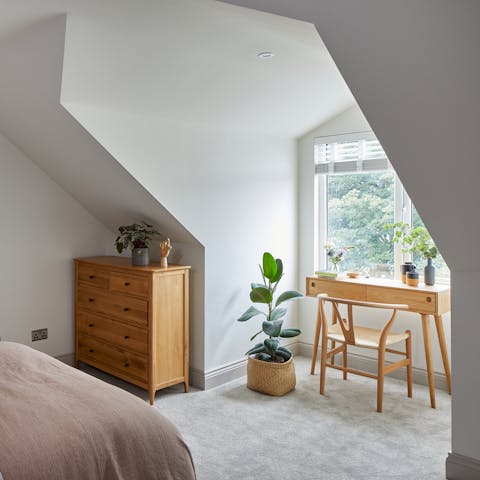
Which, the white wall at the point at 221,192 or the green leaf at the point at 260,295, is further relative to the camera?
the green leaf at the point at 260,295

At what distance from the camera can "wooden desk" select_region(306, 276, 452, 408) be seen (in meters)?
3.42

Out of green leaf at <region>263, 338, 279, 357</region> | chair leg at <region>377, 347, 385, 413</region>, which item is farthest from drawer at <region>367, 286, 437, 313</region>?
green leaf at <region>263, 338, 279, 357</region>

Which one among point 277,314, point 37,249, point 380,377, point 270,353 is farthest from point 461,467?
point 37,249

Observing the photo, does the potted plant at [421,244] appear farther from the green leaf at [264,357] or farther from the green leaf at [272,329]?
the green leaf at [264,357]

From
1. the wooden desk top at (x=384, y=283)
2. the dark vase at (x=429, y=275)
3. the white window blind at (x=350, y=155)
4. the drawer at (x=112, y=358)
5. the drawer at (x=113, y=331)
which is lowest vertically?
the drawer at (x=112, y=358)

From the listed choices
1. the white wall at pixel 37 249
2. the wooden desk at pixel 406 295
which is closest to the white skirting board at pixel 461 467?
the wooden desk at pixel 406 295

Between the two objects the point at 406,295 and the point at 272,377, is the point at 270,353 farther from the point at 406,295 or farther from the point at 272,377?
the point at 406,295

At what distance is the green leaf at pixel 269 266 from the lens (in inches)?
152

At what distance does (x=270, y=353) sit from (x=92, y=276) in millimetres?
1537

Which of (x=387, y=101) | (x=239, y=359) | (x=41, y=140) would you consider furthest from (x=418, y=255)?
(x=41, y=140)

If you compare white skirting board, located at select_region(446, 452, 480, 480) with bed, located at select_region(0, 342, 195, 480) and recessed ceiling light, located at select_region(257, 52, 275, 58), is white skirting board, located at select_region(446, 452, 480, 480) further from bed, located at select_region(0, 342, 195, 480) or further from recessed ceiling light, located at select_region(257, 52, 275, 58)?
recessed ceiling light, located at select_region(257, 52, 275, 58)

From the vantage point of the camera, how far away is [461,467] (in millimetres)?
2533

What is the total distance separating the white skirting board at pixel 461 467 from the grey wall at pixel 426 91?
5 cm

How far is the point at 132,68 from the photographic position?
2.75 metres
